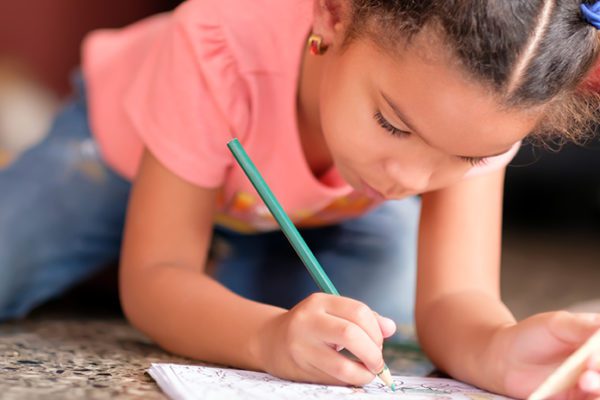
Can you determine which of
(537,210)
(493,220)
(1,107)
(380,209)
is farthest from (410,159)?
(1,107)

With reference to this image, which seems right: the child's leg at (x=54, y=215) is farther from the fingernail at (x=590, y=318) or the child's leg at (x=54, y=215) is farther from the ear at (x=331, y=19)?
the fingernail at (x=590, y=318)

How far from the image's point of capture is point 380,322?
588 mm

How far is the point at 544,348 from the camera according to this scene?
24.2 inches

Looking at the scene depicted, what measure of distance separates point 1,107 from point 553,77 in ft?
6.26

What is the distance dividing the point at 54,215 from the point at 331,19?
0.48 m

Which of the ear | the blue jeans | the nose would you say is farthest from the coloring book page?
the blue jeans

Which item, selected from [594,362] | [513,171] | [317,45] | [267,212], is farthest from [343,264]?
[513,171]

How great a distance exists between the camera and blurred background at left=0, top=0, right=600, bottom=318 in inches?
53.6

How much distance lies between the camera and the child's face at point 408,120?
Result: 59 cm

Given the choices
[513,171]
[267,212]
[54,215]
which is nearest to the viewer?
[267,212]

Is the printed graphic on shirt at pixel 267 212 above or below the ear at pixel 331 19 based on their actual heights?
below

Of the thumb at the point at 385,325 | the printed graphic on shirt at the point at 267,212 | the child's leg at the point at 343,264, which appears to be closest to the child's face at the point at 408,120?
the thumb at the point at 385,325

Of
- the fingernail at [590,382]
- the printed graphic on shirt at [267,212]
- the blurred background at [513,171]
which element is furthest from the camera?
the blurred background at [513,171]

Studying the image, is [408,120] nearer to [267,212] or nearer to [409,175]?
[409,175]
